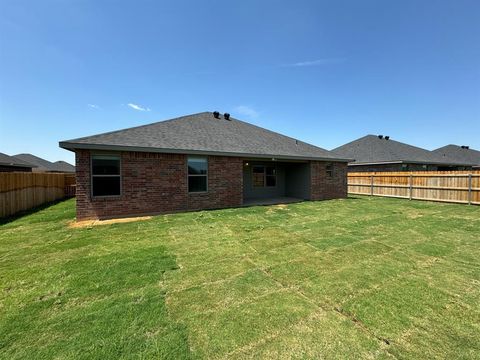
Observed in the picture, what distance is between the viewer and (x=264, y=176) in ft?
47.9

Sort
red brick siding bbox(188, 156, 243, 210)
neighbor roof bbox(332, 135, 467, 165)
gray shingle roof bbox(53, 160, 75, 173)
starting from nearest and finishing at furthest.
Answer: red brick siding bbox(188, 156, 243, 210)
neighbor roof bbox(332, 135, 467, 165)
gray shingle roof bbox(53, 160, 75, 173)

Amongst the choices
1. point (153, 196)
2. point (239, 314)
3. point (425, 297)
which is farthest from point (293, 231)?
point (153, 196)

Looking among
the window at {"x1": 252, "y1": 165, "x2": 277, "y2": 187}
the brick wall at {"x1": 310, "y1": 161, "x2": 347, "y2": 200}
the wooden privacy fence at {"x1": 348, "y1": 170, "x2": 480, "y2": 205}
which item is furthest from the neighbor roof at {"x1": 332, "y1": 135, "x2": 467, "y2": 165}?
the window at {"x1": 252, "y1": 165, "x2": 277, "y2": 187}

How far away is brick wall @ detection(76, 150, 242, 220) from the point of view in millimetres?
8031

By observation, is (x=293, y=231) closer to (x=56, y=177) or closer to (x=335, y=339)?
(x=335, y=339)

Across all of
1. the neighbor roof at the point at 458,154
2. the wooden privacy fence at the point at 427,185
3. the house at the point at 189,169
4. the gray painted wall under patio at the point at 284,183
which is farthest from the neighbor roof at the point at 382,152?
the house at the point at 189,169

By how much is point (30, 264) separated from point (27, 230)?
3.51 meters

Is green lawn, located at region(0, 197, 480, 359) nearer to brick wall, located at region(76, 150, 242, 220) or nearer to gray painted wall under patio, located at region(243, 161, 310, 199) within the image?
brick wall, located at region(76, 150, 242, 220)

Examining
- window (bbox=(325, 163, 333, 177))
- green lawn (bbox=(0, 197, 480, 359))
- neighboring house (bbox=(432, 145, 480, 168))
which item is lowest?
green lawn (bbox=(0, 197, 480, 359))

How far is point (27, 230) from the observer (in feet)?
22.3

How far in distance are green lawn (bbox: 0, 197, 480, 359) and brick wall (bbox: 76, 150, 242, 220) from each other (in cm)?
209

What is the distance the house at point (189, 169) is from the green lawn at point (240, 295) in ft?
8.22

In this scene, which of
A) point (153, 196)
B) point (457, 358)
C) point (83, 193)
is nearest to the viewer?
point (457, 358)

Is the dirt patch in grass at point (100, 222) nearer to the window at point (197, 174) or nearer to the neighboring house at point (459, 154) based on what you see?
the window at point (197, 174)
